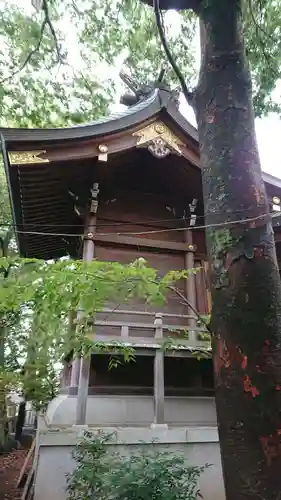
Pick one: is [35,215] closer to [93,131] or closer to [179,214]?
[93,131]

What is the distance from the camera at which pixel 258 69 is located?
19.1 ft

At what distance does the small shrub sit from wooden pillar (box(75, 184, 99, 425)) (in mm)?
830

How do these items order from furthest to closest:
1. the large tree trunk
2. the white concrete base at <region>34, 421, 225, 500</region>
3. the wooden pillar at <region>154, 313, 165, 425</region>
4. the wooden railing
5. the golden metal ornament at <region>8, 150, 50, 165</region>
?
the wooden railing → the golden metal ornament at <region>8, 150, 50, 165</region> → the wooden pillar at <region>154, 313, 165, 425</region> → the white concrete base at <region>34, 421, 225, 500</region> → the large tree trunk

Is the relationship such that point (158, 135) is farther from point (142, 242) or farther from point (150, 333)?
point (150, 333)

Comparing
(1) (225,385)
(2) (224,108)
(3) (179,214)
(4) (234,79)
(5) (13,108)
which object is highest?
(5) (13,108)

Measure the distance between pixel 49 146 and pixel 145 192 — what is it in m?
2.45

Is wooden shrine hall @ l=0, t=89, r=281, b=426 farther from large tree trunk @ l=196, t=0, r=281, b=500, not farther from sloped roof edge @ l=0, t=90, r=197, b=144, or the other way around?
large tree trunk @ l=196, t=0, r=281, b=500

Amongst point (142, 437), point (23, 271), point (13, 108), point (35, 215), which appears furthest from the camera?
point (13, 108)

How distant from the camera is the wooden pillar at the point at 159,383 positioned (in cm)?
551

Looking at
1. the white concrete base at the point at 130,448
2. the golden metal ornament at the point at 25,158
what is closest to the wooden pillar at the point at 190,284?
the white concrete base at the point at 130,448

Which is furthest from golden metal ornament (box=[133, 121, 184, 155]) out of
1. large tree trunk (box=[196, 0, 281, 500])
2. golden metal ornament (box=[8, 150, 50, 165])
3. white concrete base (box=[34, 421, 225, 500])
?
white concrete base (box=[34, 421, 225, 500])

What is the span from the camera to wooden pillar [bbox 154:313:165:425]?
5.51 metres

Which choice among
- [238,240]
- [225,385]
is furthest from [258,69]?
[225,385]

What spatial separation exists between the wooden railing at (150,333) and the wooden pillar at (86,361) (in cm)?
49
